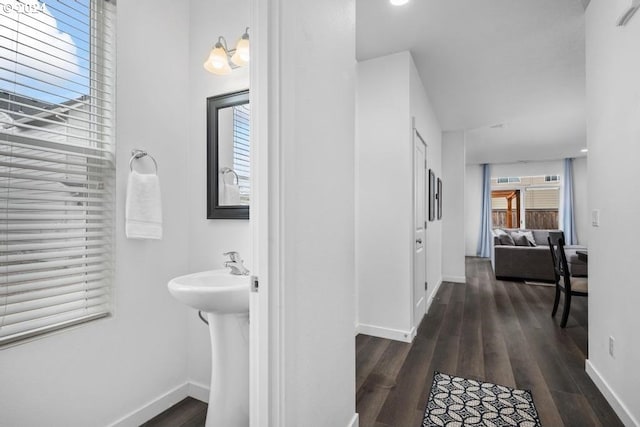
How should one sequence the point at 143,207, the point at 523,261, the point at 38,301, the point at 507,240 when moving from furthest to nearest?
the point at 507,240 < the point at 523,261 < the point at 143,207 < the point at 38,301

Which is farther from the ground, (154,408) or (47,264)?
(47,264)

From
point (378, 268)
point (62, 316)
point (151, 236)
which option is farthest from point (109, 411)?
point (378, 268)

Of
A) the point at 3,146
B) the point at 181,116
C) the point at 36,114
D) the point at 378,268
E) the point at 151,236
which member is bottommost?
the point at 378,268

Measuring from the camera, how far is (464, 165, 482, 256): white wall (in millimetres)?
9289

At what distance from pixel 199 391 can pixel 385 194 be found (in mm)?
2151

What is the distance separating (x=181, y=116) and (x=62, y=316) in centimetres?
123

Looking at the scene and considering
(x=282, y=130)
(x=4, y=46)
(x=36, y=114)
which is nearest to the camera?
(x=282, y=130)

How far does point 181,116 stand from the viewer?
2.05 metres

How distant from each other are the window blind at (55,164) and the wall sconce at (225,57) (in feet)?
1.62

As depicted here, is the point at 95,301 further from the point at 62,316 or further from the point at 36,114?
the point at 36,114

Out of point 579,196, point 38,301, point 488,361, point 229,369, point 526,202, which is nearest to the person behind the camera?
point 38,301

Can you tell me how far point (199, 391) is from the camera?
2020 millimetres

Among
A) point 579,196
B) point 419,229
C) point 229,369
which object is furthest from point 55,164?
point 579,196

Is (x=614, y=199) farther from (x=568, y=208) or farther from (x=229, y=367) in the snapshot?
(x=568, y=208)
